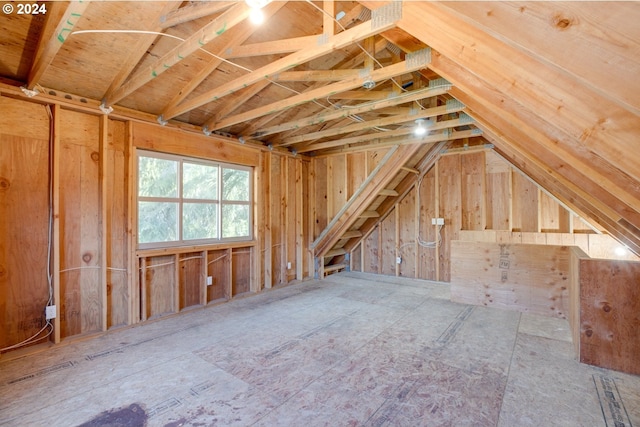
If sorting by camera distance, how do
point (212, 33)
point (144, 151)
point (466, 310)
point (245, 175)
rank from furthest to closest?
point (245, 175)
point (466, 310)
point (144, 151)
point (212, 33)

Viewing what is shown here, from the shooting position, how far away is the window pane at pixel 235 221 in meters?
4.29

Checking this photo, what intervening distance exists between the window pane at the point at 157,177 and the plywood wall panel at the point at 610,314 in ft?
14.5

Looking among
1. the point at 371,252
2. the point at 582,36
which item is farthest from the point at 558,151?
the point at 371,252

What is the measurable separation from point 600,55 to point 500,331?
10.3 ft

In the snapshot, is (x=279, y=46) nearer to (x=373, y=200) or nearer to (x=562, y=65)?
(x=562, y=65)

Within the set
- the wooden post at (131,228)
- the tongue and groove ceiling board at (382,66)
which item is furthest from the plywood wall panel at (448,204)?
the wooden post at (131,228)

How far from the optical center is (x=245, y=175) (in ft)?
15.0

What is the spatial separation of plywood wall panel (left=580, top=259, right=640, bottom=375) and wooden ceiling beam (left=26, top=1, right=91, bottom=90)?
409cm

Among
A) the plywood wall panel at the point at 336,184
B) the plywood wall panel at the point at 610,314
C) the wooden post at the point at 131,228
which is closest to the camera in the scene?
the plywood wall panel at the point at 610,314

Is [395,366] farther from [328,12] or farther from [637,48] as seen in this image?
[328,12]

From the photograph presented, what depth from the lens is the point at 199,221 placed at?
13.0 ft

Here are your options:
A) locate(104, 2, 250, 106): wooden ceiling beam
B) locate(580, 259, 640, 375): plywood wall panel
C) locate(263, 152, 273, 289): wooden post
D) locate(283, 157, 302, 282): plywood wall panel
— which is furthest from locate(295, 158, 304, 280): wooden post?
locate(580, 259, 640, 375): plywood wall panel

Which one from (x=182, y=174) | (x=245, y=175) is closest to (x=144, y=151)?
(x=182, y=174)

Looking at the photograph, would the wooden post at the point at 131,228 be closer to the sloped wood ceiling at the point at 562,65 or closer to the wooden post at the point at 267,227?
the wooden post at the point at 267,227
